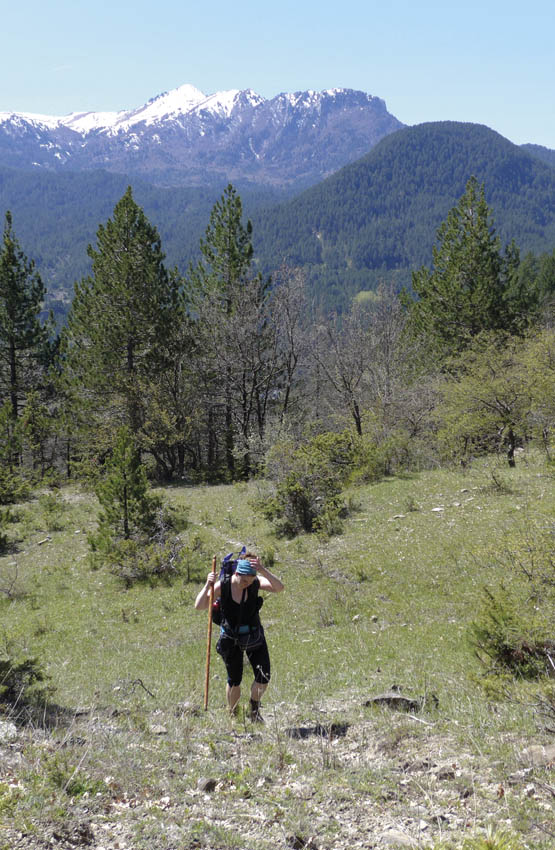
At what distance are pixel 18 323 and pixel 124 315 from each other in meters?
8.79

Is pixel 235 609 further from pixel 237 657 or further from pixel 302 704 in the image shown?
pixel 302 704

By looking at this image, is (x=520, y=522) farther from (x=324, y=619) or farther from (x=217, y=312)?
(x=217, y=312)

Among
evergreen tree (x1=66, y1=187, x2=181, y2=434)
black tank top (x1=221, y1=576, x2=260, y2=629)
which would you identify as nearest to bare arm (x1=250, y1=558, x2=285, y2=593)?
black tank top (x1=221, y1=576, x2=260, y2=629)

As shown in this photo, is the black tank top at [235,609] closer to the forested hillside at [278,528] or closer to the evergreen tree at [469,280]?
the forested hillside at [278,528]

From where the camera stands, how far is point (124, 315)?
101 feet

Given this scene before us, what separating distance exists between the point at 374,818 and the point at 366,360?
3267 cm

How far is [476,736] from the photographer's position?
5.20 m

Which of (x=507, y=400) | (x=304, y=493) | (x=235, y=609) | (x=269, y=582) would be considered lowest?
(x=304, y=493)

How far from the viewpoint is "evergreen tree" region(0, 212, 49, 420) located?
1328 inches

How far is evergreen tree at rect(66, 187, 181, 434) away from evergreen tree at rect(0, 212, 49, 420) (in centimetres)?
480

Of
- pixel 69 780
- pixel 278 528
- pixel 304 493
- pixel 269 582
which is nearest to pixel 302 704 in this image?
pixel 269 582

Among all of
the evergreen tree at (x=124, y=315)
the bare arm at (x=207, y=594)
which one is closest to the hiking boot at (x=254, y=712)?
the bare arm at (x=207, y=594)

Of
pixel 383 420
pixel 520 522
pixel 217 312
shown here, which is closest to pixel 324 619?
pixel 520 522

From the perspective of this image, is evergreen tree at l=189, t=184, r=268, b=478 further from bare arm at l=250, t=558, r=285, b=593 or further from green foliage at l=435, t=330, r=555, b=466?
bare arm at l=250, t=558, r=285, b=593
